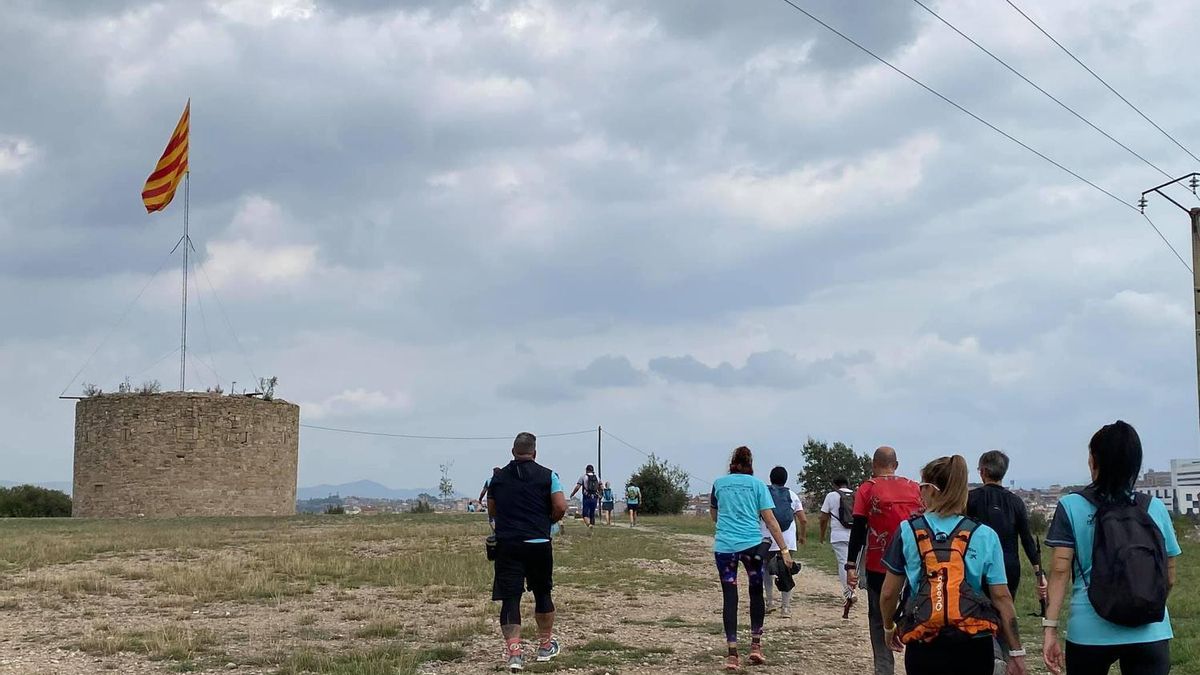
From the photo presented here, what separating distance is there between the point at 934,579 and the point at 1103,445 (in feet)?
3.00

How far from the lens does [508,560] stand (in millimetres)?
8500

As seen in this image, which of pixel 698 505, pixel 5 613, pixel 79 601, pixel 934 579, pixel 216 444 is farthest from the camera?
pixel 698 505

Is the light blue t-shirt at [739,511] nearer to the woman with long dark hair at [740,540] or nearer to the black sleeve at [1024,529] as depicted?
the woman with long dark hair at [740,540]

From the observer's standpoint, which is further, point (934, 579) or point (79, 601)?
point (79, 601)

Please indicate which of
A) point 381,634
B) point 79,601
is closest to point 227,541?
point 79,601

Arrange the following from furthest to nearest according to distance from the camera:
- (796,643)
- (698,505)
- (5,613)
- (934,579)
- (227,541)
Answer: (698,505)
(227,541)
(5,613)
(796,643)
(934,579)

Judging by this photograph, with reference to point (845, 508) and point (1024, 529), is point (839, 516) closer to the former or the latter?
point (845, 508)

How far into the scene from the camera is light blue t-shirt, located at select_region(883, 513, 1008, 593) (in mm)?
4957

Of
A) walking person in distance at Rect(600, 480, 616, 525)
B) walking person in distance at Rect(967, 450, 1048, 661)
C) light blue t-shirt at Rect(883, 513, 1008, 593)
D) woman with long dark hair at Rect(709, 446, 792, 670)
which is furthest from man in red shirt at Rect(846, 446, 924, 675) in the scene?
walking person in distance at Rect(600, 480, 616, 525)

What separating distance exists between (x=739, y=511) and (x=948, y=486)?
12.3 ft

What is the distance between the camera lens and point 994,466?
7.61 meters

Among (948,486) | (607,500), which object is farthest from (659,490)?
(948,486)

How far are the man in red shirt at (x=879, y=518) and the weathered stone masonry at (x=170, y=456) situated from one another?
32999 mm

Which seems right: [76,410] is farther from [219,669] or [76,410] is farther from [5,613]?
[219,669]
